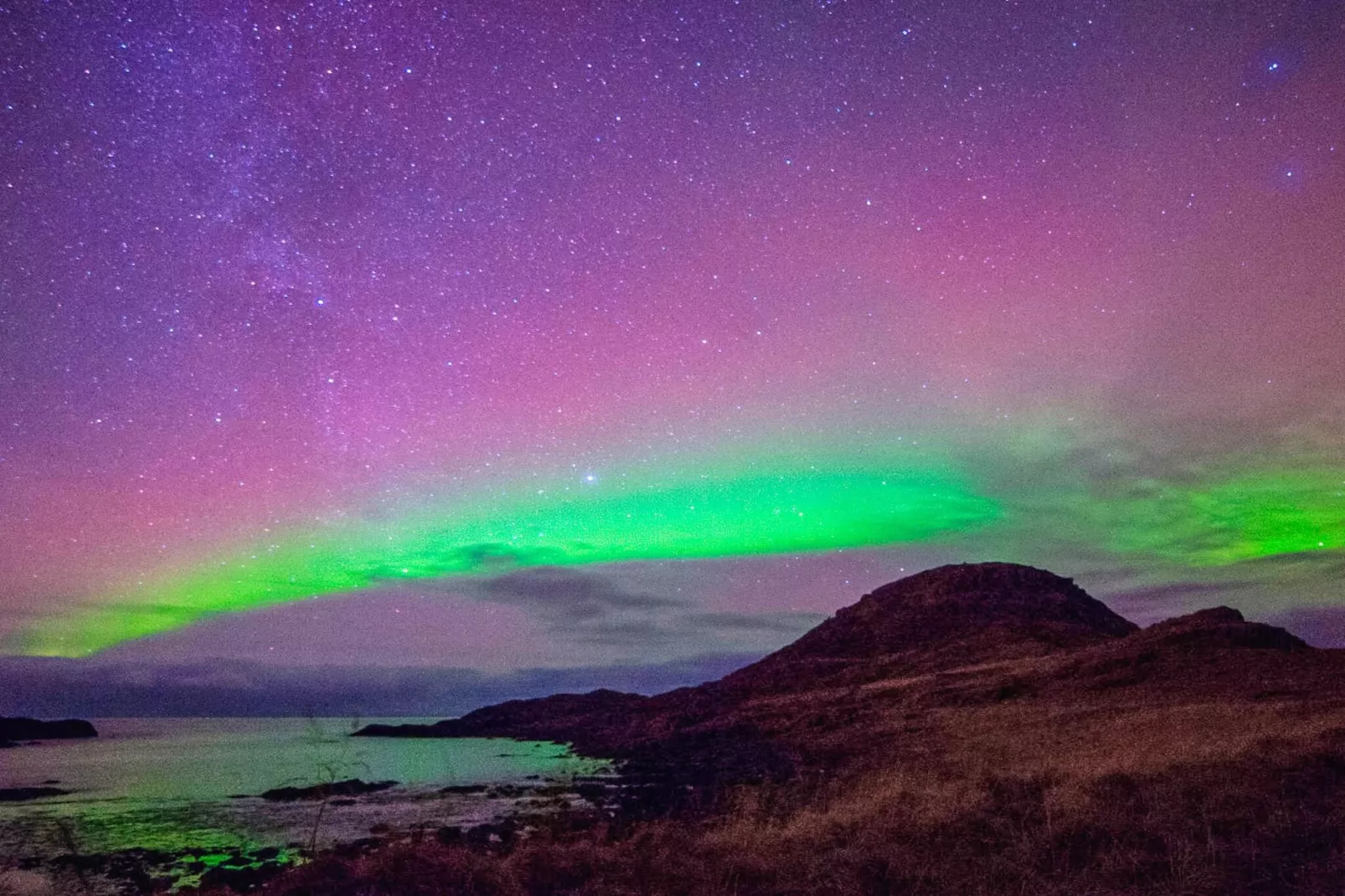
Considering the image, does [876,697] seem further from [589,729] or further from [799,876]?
[799,876]

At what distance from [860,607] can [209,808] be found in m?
111

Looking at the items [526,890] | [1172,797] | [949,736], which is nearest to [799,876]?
[526,890]

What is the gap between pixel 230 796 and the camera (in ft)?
128

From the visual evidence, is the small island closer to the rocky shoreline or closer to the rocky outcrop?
the rocky outcrop

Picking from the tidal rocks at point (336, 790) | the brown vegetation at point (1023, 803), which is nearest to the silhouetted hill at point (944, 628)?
the brown vegetation at point (1023, 803)

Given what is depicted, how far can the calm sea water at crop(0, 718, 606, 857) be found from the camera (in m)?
26.2

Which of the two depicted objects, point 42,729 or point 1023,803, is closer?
point 1023,803

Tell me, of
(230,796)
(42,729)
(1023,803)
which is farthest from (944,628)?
(42,729)

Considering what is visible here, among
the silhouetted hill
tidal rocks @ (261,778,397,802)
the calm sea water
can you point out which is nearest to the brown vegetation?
the calm sea water

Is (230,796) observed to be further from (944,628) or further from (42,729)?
(42,729)

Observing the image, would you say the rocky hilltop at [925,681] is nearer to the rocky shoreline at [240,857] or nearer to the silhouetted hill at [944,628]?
the silhouetted hill at [944,628]

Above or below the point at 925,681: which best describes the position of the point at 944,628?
above

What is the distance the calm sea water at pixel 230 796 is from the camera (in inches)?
1033

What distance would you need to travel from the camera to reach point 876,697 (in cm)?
Answer: 6662
